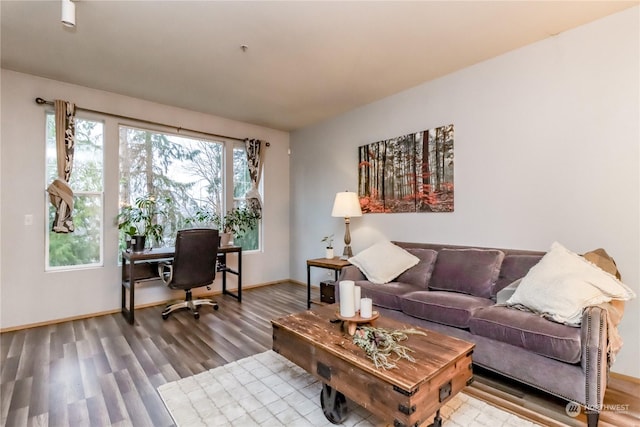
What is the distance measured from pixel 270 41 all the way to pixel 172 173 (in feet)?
8.30

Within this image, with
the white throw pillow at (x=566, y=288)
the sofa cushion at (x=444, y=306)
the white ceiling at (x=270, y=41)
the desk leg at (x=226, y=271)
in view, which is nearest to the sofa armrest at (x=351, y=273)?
the sofa cushion at (x=444, y=306)

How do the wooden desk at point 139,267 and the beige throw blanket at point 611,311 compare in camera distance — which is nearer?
the beige throw blanket at point 611,311

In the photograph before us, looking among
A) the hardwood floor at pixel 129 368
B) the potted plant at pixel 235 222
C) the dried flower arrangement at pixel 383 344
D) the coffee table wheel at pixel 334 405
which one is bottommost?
the hardwood floor at pixel 129 368

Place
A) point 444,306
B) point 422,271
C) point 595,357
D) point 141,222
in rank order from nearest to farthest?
1. point 595,357
2. point 444,306
3. point 422,271
4. point 141,222

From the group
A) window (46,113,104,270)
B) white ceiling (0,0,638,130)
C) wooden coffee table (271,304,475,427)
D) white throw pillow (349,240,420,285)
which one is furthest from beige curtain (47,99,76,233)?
white throw pillow (349,240,420,285)

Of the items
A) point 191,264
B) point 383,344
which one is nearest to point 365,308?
point 383,344

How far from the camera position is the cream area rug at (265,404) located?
1.75 metres

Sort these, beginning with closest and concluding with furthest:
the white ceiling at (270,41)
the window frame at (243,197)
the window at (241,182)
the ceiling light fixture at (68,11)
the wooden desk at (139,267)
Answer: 1. the ceiling light fixture at (68,11)
2. the white ceiling at (270,41)
3. the wooden desk at (139,267)
4. the window frame at (243,197)
5. the window at (241,182)

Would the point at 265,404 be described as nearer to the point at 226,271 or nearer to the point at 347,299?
the point at 347,299

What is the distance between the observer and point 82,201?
361 cm

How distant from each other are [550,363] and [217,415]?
6.62 ft

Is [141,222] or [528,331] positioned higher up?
[141,222]

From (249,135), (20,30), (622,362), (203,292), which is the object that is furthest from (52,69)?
(622,362)

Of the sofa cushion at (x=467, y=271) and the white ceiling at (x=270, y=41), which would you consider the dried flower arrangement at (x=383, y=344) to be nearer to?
the sofa cushion at (x=467, y=271)
